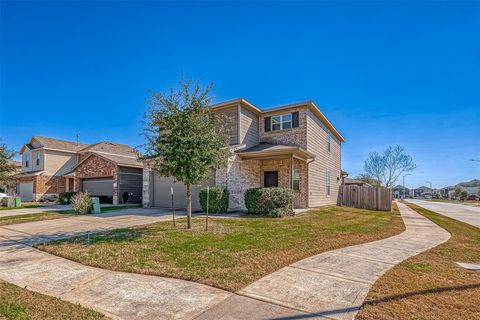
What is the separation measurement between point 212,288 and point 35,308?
2.39 m

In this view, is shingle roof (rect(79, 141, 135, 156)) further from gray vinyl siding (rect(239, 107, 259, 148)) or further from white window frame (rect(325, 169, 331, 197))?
white window frame (rect(325, 169, 331, 197))

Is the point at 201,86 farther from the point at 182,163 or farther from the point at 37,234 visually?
the point at 37,234

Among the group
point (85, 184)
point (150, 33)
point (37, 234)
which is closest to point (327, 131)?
point (150, 33)

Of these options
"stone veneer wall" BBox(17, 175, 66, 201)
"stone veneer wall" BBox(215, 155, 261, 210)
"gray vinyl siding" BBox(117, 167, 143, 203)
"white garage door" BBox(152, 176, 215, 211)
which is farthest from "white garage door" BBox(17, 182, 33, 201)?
"stone veneer wall" BBox(215, 155, 261, 210)

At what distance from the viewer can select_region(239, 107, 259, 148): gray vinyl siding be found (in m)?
16.5

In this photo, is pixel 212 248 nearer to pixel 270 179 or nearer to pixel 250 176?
pixel 250 176

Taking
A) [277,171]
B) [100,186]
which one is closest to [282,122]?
[277,171]

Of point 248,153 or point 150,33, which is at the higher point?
point 150,33

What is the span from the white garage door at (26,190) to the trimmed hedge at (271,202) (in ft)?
88.1

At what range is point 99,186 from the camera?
21.9 meters

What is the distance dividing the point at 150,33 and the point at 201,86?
5.81 m

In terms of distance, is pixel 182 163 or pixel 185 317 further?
pixel 182 163

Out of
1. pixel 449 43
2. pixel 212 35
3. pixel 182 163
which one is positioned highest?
pixel 212 35

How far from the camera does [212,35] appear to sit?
1284 cm
